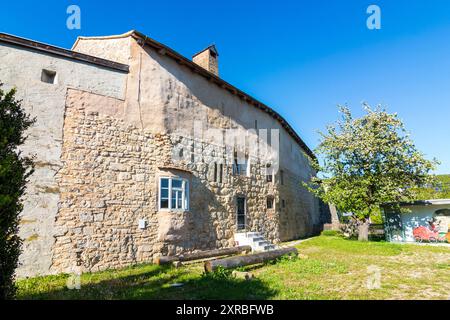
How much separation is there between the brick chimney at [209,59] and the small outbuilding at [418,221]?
13.1m

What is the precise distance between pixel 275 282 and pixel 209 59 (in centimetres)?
1253

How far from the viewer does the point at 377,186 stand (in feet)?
53.1

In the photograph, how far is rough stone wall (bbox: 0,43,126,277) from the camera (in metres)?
8.38

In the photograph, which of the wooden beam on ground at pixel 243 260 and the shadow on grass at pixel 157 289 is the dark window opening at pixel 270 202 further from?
the shadow on grass at pixel 157 289

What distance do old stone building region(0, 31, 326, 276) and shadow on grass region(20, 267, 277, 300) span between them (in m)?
1.73

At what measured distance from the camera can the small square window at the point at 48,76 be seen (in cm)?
Result: 952

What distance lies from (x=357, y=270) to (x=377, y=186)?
8.80m

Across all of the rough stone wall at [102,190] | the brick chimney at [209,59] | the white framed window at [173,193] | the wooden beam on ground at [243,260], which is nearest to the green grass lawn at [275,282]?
the wooden beam on ground at [243,260]

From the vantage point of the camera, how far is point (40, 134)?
8.98m

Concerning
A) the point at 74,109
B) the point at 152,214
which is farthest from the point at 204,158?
the point at 74,109

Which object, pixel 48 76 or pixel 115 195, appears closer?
pixel 48 76

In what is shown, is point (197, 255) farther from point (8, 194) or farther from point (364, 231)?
point (364, 231)

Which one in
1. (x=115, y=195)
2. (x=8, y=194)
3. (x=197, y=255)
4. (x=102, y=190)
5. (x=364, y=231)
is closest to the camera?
(x=8, y=194)

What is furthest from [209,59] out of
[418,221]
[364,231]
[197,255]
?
[418,221]
